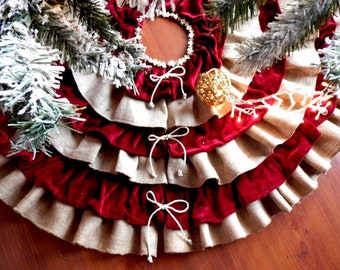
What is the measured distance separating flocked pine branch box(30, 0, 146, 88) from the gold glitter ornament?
18 centimetres

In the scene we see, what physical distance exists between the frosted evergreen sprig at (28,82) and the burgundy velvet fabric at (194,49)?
28cm

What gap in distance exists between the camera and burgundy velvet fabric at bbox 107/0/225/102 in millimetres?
773

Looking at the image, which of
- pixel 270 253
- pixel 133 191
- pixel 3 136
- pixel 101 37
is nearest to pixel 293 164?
pixel 270 253

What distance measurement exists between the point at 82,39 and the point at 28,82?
4.0 inches

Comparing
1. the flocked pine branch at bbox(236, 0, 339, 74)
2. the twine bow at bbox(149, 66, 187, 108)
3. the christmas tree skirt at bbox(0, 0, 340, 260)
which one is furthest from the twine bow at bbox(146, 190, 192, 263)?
the flocked pine branch at bbox(236, 0, 339, 74)

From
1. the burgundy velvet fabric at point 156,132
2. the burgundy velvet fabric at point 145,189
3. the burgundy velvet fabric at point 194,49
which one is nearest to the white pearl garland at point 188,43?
the burgundy velvet fabric at point 194,49

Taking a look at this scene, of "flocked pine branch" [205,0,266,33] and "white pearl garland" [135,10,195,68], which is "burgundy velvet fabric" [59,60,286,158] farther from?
"flocked pine branch" [205,0,266,33]

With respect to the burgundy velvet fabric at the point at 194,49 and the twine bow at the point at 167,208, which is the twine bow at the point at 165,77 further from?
the twine bow at the point at 167,208

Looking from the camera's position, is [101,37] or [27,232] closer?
[101,37]

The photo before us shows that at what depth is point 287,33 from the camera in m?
0.56

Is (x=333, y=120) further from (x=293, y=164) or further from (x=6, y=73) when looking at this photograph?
(x=6, y=73)

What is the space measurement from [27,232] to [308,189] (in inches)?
20.4

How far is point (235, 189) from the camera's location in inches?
29.9

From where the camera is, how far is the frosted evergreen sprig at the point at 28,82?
471mm
